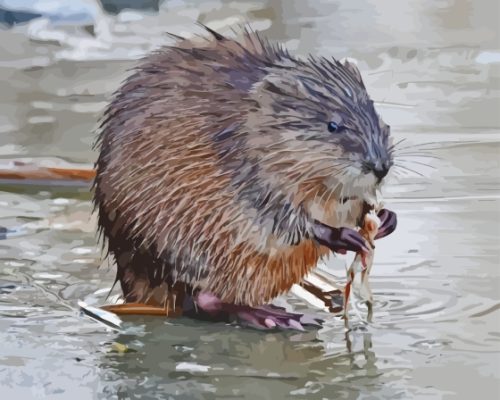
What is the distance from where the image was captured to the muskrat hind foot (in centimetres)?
228

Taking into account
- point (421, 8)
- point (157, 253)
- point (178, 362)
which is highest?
point (421, 8)

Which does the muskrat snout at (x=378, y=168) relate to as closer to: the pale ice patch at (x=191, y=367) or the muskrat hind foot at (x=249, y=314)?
the muskrat hind foot at (x=249, y=314)

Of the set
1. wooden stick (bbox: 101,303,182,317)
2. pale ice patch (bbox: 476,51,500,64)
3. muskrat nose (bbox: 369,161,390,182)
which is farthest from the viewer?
pale ice patch (bbox: 476,51,500,64)

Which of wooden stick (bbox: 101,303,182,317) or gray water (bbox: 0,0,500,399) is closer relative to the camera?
gray water (bbox: 0,0,500,399)

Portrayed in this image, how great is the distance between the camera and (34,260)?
2.71 metres

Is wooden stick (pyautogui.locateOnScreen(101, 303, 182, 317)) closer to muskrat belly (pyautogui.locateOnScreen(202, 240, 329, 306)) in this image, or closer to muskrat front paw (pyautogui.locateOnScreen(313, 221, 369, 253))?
muskrat belly (pyautogui.locateOnScreen(202, 240, 329, 306))

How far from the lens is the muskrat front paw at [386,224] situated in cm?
235

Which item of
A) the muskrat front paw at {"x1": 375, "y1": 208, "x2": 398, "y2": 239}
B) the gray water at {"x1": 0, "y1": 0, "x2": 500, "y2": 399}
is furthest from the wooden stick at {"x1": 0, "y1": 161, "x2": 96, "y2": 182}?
the muskrat front paw at {"x1": 375, "y1": 208, "x2": 398, "y2": 239}

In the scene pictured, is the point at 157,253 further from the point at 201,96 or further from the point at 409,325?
the point at 409,325

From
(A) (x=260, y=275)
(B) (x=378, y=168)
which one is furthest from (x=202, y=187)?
(B) (x=378, y=168)

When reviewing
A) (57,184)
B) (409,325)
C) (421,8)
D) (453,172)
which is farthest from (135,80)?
(421,8)

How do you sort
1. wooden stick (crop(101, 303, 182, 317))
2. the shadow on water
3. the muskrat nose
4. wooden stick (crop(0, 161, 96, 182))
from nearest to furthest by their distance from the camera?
the shadow on water < the muskrat nose < wooden stick (crop(101, 303, 182, 317)) < wooden stick (crop(0, 161, 96, 182))

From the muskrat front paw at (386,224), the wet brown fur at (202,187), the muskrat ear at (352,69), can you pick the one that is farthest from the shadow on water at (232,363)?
the muskrat ear at (352,69)

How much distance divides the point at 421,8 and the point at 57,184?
262cm
